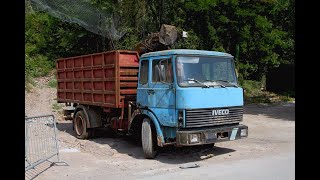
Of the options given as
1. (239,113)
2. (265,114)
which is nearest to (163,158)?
(239,113)

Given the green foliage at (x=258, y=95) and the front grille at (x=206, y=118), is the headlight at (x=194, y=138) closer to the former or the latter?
the front grille at (x=206, y=118)

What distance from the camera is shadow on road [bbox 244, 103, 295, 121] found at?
17109mm

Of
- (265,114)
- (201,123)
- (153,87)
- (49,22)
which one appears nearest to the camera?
(201,123)

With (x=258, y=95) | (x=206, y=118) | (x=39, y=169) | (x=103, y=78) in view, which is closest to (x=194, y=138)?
(x=206, y=118)

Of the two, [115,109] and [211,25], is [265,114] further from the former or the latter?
[115,109]

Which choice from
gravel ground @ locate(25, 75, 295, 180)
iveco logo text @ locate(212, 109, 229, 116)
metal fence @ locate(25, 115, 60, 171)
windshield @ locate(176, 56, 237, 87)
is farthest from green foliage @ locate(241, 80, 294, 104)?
iveco logo text @ locate(212, 109, 229, 116)

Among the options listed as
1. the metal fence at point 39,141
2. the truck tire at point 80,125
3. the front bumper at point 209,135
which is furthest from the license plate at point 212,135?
the truck tire at point 80,125

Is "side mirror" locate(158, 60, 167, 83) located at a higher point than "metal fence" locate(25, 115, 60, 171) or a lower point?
higher

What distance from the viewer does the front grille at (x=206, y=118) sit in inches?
322

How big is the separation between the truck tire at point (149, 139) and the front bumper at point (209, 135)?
1.01 m

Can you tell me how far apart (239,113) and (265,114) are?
9.37 m

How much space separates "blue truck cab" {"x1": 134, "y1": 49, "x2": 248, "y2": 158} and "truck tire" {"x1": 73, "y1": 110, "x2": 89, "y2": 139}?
308 centimetres

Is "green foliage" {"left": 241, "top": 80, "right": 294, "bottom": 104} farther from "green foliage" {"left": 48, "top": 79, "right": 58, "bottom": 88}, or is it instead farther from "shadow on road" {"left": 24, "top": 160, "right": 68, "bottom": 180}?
"shadow on road" {"left": 24, "top": 160, "right": 68, "bottom": 180}

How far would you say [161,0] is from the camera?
76.1 feet
